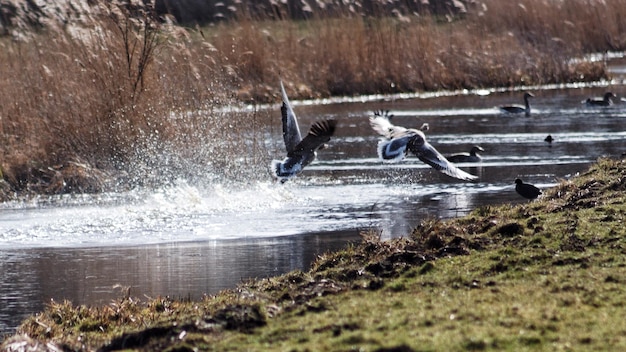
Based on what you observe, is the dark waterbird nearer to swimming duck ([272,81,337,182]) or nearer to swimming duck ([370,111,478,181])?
swimming duck ([370,111,478,181])

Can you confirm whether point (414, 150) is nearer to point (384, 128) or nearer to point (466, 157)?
point (384, 128)

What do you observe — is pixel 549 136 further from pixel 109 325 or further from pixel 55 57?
pixel 109 325

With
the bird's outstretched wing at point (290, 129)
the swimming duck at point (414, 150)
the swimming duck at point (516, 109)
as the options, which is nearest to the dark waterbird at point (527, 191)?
the swimming duck at point (414, 150)

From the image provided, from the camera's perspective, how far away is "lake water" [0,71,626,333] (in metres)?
10.1

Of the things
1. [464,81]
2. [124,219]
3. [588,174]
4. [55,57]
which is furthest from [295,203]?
[464,81]

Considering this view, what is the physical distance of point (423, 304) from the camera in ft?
22.2

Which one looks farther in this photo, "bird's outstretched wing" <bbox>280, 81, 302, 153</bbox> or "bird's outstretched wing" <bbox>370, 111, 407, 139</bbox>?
"bird's outstretched wing" <bbox>370, 111, 407, 139</bbox>

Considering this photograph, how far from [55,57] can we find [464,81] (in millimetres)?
13733

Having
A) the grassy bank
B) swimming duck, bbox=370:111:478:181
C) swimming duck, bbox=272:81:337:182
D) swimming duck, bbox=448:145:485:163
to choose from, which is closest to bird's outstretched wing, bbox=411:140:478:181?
swimming duck, bbox=370:111:478:181

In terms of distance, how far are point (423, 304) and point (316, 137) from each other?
19.7 ft

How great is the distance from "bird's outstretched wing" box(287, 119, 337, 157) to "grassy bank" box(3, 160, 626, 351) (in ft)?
7.40

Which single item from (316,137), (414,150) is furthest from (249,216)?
(414,150)

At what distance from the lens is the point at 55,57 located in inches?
695

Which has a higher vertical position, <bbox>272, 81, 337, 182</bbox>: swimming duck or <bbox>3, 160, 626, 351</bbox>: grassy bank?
<bbox>272, 81, 337, 182</bbox>: swimming duck
